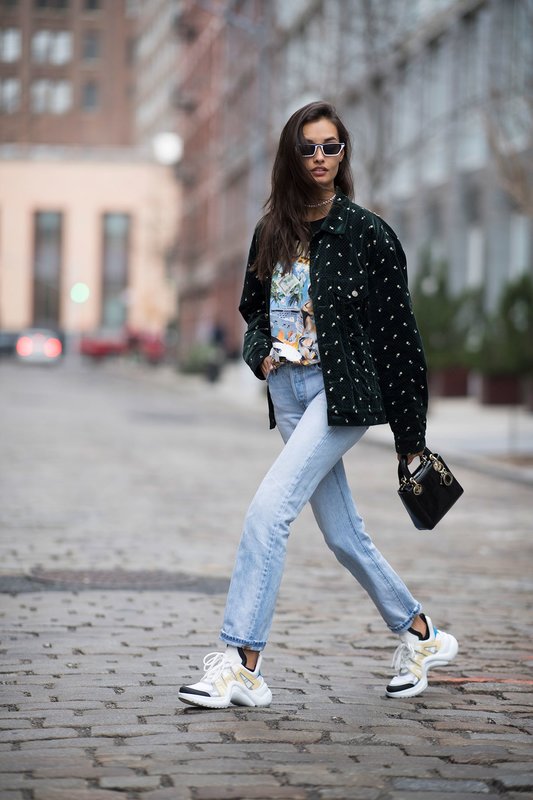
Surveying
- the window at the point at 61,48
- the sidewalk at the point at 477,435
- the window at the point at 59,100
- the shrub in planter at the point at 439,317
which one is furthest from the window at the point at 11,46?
the shrub in planter at the point at 439,317

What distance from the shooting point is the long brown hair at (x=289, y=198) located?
506 cm

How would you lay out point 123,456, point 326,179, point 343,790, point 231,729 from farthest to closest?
point 123,456 → point 326,179 → point 231,729 → point 343,790

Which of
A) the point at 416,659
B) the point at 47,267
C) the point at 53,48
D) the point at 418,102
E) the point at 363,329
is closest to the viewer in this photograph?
the point at 363,329

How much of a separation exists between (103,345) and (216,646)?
2424 inches

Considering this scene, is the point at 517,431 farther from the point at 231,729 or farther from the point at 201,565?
the point at 231,729

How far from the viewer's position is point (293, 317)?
5.06 meters

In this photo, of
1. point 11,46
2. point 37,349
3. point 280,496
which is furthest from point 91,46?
point 280,496

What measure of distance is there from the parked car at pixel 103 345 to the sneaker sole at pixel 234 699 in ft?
205

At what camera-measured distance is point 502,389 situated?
29344mm

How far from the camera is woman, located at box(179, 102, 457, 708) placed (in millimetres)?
4941

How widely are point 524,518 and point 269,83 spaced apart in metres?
22.5

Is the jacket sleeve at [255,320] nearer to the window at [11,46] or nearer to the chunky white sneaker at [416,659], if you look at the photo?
the chunky white sneaker at [416,659]

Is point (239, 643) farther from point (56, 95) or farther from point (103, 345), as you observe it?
point (56, 95)

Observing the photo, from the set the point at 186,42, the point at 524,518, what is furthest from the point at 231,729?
the point at 186,42
